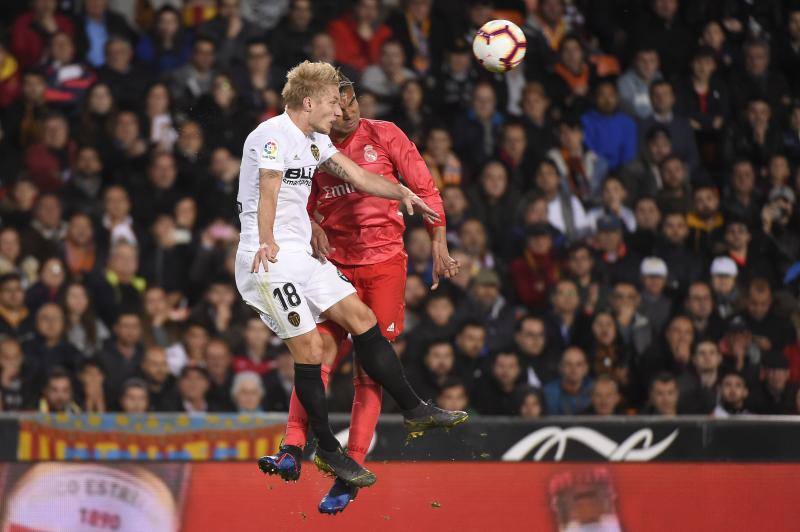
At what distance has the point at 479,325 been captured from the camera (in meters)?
10.1

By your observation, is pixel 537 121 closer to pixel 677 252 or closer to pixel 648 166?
pixel 648 166

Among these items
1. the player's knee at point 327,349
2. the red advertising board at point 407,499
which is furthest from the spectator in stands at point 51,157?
the player's knee at point 327,349

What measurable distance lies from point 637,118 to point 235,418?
5182 mm

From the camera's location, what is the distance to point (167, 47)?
1184 cm

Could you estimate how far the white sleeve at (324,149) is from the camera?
6914 millimetres

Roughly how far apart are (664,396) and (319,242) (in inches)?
145

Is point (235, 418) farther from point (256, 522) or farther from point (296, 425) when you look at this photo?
point (296, 425)

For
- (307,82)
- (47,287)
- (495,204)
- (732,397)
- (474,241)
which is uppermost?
(307,82)

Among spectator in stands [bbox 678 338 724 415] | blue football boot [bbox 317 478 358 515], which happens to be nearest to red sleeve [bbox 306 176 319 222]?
blue football boot [bbox 317 478 358 515]

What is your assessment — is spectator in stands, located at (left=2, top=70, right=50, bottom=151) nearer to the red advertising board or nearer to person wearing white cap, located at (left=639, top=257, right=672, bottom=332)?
the red advertising board

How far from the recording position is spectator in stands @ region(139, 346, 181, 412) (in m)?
9.65

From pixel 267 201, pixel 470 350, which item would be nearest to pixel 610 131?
pixel 470 350

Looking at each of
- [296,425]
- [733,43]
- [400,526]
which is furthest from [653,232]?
[296,425]

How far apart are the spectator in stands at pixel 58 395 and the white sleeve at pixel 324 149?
353 centimetres
